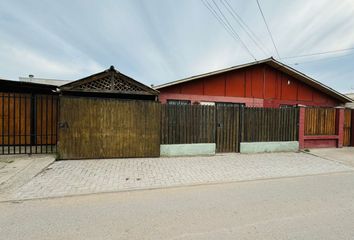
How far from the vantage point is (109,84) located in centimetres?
796

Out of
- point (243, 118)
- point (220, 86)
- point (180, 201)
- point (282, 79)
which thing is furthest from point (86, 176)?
point (282, 79)

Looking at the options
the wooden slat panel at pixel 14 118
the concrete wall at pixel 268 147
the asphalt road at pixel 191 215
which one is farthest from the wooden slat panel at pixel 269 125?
the wooden slat panel at pixel 14 118

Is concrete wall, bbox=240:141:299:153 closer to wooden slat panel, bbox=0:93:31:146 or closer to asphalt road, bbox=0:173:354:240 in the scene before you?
asphalt road, bbox=0:173:354:240

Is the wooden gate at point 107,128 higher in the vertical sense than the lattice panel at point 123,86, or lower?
lower

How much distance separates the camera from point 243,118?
372 inches

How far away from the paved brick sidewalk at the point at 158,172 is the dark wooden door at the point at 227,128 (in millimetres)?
510

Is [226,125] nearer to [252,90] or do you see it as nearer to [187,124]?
[187,124]

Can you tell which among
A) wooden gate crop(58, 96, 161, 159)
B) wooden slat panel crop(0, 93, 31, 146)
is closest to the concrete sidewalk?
wooden gate crop(58, 96, 161, 159)

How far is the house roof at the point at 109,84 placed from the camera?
7.73 m

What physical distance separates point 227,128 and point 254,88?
421 cm

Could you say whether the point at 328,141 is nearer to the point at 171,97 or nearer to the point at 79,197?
the point at 171,97

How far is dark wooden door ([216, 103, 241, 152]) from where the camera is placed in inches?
359

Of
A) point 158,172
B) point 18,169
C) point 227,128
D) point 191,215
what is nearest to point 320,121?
point 227,128

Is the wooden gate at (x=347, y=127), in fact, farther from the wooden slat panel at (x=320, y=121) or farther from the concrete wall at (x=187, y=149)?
the concrete wall at (x=187, y=149)
